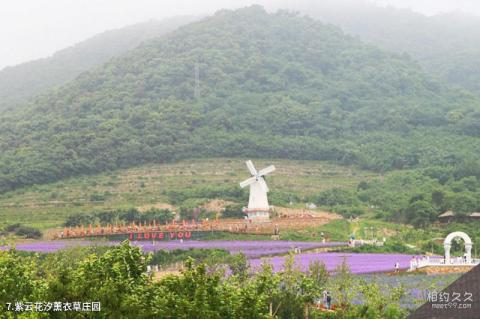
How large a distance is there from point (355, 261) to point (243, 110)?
2481 inches

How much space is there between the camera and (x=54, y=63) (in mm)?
158000

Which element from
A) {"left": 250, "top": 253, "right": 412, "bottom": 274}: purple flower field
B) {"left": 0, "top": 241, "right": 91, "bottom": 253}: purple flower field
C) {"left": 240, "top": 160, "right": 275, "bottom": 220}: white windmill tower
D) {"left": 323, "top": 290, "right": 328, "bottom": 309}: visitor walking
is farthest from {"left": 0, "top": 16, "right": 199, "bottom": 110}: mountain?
{"left": 323, "top": 290, "right": 328, "bottom": 309}: visitor walking

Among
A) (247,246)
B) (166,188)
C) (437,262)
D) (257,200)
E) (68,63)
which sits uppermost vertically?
(68,63)

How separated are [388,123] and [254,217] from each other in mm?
43199

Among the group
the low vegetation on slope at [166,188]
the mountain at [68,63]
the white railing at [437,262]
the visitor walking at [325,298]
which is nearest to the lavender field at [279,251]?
the white railing at [437,262]

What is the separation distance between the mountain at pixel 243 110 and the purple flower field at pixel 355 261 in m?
40.0

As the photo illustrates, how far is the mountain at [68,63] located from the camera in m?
140

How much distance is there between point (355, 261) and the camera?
3869cm

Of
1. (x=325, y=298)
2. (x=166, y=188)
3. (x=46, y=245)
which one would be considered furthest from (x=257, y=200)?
(x=325, y=298)

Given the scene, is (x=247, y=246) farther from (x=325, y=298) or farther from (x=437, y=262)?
(x=325, y=298)

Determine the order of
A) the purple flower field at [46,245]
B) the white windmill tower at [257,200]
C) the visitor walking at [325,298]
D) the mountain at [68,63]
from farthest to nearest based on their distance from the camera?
the mountain at [68,63] → the white windmill tower at [257,200] → the purple flower field at [46,245] → the visitor walking at [325,298]

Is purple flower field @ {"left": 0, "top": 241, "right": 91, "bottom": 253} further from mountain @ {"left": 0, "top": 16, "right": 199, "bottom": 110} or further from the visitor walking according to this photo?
mountain @ {"left": 0, "top": 16, "right": 199, "bottom": 110}

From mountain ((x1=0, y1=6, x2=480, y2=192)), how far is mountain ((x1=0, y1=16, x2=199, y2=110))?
79.7ft

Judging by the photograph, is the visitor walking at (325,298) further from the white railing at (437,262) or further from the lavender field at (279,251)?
the white railing at (437,262)
